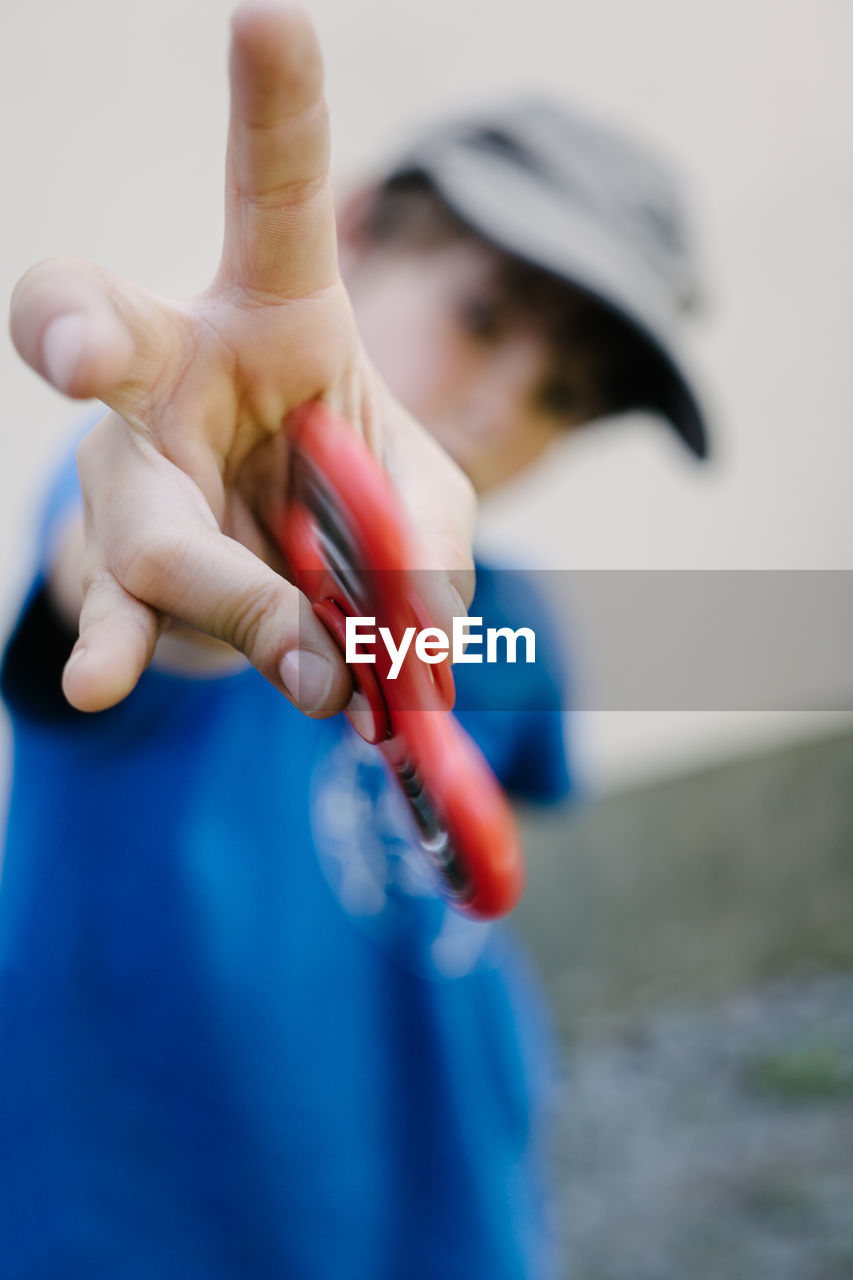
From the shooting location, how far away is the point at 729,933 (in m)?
1.17

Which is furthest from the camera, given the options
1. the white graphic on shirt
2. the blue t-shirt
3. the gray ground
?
the gray ground

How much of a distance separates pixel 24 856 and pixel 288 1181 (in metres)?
0.23


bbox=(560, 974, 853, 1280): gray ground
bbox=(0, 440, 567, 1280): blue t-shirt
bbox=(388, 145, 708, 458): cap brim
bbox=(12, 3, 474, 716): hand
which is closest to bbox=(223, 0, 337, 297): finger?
bbox=(12, 3, 474, 716): hand

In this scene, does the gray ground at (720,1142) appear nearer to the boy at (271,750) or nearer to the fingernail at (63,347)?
the boy at (271,750)

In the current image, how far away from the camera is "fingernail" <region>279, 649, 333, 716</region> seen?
0.19 m

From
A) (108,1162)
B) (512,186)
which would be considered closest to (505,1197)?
(108,1162)

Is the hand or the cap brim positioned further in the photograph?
the cap brim

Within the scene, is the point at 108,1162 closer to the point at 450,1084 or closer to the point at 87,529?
the point at 450,1084

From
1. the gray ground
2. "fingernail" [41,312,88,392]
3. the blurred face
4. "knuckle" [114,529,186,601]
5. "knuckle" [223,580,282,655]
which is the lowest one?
the gray ground

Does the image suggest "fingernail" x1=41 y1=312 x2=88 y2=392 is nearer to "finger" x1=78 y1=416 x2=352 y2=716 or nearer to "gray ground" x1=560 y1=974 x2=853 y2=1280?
"finger" x1=78 y1=416 x2=352 y2=716

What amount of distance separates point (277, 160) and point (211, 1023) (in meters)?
0.42

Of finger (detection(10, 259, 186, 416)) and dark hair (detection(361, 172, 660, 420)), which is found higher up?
dark hair (detection(361, 172, 660, 420))

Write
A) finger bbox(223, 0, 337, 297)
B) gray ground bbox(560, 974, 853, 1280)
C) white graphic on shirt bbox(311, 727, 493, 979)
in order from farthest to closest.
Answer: gray ground bbox(560, 974, 853, 1280)
white graphic on shirt bbox(311, 727, 493, 979)
finger bbox(223, 0, 337, 297)

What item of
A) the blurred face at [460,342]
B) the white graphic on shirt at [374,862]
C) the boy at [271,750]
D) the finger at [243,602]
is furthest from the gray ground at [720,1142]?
the finger at [243,602]
